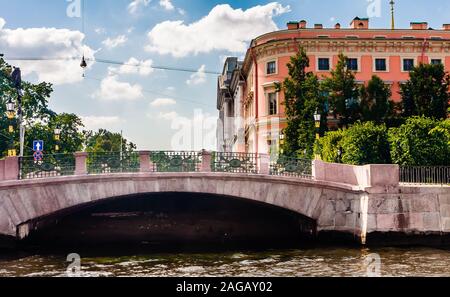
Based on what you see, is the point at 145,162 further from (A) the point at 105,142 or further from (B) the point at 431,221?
(A) the point at 105,142

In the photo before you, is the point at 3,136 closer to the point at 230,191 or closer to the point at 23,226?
the point at 23,226

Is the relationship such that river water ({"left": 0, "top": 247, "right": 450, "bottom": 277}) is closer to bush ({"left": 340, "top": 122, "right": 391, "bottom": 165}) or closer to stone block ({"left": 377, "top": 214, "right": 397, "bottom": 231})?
stone block ({"left": 377, "top": 214, "right": 397, "bottom": 231})

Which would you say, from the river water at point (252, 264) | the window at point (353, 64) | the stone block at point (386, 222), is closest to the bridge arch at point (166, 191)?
the stone block at point (386, 222)

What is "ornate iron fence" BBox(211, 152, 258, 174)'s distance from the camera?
60.4ft

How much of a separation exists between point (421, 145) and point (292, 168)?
21.8ft

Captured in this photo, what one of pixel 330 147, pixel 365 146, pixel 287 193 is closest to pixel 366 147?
pixel 365 146

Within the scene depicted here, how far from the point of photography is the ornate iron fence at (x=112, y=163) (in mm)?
17625

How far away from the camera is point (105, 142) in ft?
305

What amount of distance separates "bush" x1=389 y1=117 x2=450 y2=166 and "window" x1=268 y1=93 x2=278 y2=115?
16014mm

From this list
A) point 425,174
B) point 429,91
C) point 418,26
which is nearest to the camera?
point 425,174

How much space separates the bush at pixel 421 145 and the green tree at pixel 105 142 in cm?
6956

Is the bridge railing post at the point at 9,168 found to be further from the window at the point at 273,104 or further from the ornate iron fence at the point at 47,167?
the window at the point at 273,104

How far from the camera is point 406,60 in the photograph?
129 feet
